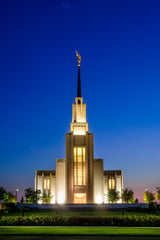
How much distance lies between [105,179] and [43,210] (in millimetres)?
27820

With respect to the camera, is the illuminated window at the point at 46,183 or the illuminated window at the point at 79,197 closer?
the illuminated window at the point at 79,197

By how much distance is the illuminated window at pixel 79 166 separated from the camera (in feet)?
208

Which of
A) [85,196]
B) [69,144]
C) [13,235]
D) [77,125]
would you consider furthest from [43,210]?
[13,235]

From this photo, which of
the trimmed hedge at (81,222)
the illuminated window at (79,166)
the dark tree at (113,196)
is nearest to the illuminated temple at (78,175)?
the illuminated window at (79,166)

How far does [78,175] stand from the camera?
210 feet

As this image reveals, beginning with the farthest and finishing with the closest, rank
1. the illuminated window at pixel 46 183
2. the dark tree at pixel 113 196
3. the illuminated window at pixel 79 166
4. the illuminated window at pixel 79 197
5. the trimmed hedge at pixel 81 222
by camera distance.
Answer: the illuminated window at pixel 46 183 < the dark tree at pixel 113 196 < the illuminated window at pixel 79 166 < the illuminated window at pixel 79 197 < the trimmed hedge at pixel 81 222

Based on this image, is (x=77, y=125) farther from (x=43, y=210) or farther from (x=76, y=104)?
(x=43, y=210)

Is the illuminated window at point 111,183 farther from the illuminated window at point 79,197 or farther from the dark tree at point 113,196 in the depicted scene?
the illuminated window at point 79,197

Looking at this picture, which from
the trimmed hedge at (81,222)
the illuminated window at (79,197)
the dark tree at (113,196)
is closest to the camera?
the trimmed hedge at (81,222)

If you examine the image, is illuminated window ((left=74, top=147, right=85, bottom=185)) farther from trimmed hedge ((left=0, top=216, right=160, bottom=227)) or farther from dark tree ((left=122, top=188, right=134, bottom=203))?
trimmed hedge ((left=0, top=216, right=160, bottom=227))

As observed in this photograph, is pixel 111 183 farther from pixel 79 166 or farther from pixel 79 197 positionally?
pixel 79 197

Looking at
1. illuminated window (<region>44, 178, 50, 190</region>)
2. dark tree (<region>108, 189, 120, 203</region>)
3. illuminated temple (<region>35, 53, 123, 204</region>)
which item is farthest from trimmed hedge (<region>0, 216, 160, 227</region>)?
illuminated window (<region>44, 178, 50, 190</region>)

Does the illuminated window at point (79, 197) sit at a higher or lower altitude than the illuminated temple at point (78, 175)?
lower

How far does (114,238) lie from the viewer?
15203 mm
